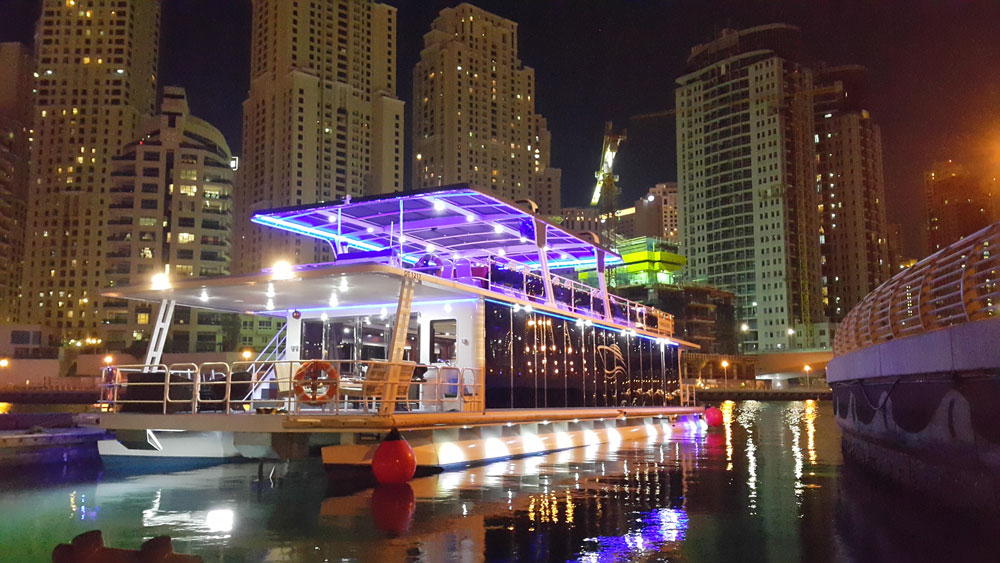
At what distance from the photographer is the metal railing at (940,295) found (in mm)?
9297

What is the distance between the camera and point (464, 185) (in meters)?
15.0

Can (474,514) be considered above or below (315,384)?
below

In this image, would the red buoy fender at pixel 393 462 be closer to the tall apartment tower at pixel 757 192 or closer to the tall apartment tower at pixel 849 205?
the tall apartment tower at pixel 757 192

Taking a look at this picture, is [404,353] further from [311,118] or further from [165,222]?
[311,118]

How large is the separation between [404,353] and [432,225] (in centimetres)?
318

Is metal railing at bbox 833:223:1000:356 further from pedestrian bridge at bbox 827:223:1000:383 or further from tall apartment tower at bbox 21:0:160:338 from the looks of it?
tall apartment tower at bbox 21:0:160:338

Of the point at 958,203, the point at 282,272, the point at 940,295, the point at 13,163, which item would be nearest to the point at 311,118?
the point at 13,163

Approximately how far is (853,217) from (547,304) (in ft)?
547

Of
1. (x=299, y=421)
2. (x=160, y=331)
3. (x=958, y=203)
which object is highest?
(x=958, y=203)

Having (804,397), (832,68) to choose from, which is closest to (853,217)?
(832,68)

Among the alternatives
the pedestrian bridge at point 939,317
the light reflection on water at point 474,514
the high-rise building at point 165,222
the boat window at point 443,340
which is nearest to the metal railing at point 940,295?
the pedestrian bridge at point 939,317

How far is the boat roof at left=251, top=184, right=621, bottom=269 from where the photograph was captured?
1642cm

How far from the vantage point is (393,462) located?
12.6 metres

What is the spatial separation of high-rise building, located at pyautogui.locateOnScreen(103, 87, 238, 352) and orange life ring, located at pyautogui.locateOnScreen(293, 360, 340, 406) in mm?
94798
